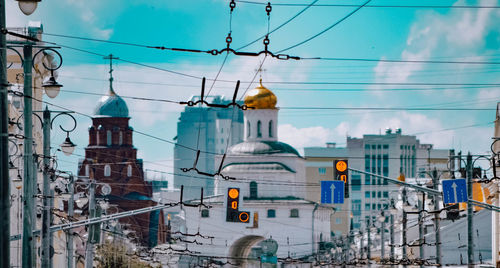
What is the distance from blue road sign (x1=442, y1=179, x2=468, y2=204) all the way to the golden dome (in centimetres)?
8350

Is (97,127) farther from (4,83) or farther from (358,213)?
(4,83)

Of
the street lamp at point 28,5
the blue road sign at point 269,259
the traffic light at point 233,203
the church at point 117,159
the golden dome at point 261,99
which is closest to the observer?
the street lamp at point 28,5

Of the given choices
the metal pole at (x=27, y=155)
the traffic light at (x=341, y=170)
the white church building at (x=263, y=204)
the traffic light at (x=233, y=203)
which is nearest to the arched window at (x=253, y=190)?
the white church building at (x=263, y=204)

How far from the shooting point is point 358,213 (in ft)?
603

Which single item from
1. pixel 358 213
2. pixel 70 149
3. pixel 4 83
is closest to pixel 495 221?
pixel 70 149

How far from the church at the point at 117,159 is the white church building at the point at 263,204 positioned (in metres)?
13.0

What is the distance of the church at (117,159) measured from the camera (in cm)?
12581

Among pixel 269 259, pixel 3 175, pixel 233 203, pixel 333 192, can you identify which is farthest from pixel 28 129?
pixel 269 259

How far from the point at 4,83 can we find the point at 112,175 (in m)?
113

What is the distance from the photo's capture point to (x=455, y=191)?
32.1 m

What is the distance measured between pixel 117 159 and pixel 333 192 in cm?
9466

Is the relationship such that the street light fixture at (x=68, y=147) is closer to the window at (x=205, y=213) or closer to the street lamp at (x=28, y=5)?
the street lamp at (x=28, y=5)

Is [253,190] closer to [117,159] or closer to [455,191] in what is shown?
[117,159]

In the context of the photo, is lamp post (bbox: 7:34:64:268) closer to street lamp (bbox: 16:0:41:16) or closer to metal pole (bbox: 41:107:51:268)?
metal pole (bbox: 41:107:51:268)
